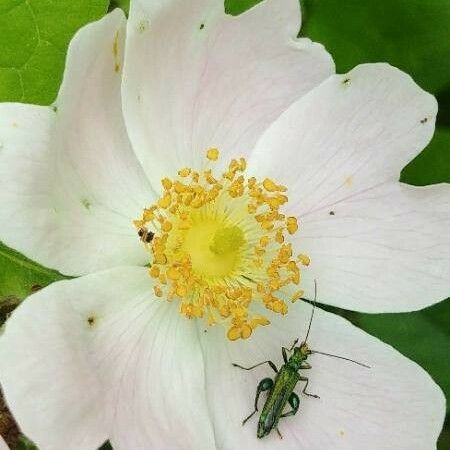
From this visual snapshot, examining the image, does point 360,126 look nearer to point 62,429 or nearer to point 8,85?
point 8,85

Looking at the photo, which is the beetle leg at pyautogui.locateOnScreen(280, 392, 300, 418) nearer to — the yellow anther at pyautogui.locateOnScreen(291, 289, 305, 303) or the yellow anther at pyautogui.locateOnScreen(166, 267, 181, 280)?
the yellow anther at pyautogui.locateOnScreen(291, 289, 305, 303)

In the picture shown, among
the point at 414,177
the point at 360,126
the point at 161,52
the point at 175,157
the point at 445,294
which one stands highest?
the point at 161,52

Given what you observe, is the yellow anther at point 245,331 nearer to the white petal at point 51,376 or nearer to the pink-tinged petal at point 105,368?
the pink-tinged petal at point 105,368

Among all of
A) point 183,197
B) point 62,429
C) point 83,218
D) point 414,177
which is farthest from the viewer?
point 414,177

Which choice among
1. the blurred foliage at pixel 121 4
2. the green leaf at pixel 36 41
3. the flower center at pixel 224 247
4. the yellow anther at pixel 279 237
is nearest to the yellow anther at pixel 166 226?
the flower center at pixel 224 247

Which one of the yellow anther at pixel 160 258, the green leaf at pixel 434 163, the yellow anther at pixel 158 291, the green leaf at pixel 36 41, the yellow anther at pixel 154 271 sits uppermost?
the green leaf at pixel 36 41

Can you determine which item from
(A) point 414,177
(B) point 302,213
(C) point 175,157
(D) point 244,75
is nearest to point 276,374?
(B) point 302,213

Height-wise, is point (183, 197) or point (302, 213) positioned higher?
point (183, 197)
